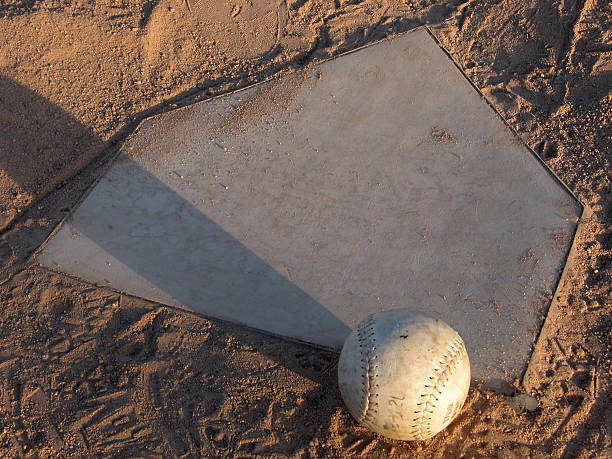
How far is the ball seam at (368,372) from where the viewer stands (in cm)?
366

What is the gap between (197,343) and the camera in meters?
4.69

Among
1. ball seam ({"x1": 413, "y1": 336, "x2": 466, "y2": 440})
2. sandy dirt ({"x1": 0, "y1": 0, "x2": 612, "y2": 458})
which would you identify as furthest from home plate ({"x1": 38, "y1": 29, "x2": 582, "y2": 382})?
ball seam ({"x1": 413, "y1": 336, "x2": 466, "y2": 440})

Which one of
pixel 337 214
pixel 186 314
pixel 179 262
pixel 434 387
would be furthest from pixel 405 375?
pixel 179 262

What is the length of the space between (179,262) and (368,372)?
2.36 m

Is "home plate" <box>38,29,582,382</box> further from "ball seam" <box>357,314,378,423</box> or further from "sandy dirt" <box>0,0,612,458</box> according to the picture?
"ball seam" <box>357,314,378,423</box>

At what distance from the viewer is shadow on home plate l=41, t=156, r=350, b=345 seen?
478 cm

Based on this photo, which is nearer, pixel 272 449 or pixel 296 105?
pixel 272 449

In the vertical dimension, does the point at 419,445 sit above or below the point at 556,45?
below

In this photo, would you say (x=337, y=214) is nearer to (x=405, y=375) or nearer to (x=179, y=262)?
(x=179, y=262)

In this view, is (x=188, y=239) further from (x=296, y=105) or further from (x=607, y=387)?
(x=607, y=387)

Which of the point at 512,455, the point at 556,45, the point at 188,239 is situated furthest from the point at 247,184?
the point at 556,45

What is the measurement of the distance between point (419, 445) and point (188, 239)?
2941 millimetres

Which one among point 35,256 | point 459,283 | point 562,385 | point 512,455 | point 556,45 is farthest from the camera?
point 556,45

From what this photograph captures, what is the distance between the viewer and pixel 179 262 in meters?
5.08
